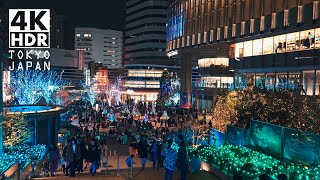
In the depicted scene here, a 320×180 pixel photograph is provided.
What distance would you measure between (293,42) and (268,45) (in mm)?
3939

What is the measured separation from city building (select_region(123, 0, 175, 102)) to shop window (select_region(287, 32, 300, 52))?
65.9 meters

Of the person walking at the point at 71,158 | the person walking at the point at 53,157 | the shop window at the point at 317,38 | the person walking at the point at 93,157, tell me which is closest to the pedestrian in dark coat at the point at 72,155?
the person walking at the point at 71,158

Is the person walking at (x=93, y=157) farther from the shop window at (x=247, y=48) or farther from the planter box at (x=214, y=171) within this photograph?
the shop window at (x=247, y=48)

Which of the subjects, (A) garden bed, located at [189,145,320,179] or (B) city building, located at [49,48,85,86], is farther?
(B) city building, located at [49,48,85,86]

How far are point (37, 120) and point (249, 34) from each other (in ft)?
66.7

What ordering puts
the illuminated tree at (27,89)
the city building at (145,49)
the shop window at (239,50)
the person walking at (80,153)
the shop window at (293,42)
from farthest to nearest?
the city building at (145,49) → the illuminated tree at (27,89) → the shop window at (239,50) → the shop window at (293,42) → the person walking at (80,153)

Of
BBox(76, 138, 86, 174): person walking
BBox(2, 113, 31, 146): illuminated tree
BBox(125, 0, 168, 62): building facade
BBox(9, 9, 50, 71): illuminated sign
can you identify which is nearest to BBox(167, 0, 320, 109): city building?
BBox(76, 138, 86, 174): person walking

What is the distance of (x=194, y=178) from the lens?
40.7 ft

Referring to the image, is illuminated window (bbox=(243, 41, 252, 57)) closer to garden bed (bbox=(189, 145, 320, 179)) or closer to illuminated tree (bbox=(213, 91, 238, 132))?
illuminated tree (bbox=(213, 91, 238, 132))

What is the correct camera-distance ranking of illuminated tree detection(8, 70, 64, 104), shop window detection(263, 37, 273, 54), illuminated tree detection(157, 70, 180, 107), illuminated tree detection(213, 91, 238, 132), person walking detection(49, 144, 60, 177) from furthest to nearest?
illuminated tree detection(157, 70, 180, 107), illuminated tree detection(8, 70, 64, 104), shop window detection(263, 37, 273, 54), illuminated tree detection(213, 91, 238, 132), person walking detection(49, 144, 60, 177)

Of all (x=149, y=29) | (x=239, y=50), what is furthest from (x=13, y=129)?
(x=149, y=29)

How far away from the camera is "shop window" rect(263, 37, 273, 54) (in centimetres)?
3522

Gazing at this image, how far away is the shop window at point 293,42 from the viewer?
31.3 m

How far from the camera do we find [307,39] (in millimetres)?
29562
